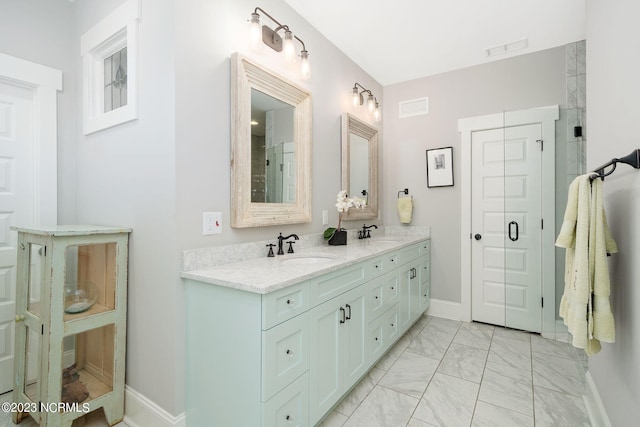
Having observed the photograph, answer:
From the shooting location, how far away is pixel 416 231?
356cm

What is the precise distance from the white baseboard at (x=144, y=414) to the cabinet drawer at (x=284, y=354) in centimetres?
67

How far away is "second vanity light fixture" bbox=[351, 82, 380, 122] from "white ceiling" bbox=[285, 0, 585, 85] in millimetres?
277

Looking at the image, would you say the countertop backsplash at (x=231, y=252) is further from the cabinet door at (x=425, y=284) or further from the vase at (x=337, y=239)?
the cabinet door at (x=425, y=284)

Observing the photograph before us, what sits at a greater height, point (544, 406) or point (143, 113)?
point (143, 113)

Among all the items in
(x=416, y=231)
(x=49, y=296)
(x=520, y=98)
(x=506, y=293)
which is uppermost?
(x=520, y=98)

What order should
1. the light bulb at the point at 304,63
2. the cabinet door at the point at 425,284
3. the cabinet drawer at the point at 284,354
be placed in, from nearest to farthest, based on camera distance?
the cabinet drawer at the point at 284,354, the light bulb at the point at 304,63, the cabinet door at the point at 425,284

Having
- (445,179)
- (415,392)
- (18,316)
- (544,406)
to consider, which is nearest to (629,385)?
(544,406)

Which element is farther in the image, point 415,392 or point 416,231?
point 416,231

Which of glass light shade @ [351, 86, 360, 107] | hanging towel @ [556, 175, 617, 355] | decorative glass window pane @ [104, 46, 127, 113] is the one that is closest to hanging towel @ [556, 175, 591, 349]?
hanging towel @ [556, 175, 617, 355]

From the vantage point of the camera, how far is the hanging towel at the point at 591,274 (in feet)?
4.05

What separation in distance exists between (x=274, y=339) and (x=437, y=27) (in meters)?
2.76

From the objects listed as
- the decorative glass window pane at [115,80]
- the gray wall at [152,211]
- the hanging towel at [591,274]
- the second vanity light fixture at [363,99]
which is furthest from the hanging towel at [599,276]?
the decorative glass window pane at [115,80]

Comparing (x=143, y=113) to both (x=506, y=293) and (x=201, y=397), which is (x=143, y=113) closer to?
(x=201, y=397)

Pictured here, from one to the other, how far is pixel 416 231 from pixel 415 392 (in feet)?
6.16
